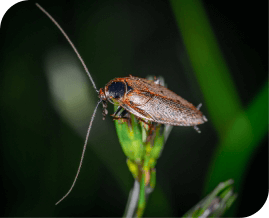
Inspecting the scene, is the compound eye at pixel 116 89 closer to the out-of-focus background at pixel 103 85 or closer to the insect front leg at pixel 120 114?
the insect front leg at pixel 120 114

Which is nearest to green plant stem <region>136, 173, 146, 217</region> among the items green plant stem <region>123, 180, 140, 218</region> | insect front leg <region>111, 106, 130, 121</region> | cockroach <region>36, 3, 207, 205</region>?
green plant stem <region>123, 180, 140, 218</region>

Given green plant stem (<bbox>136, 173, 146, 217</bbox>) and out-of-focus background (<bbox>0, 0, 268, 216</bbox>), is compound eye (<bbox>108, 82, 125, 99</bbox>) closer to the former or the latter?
out-of-focus background (<bbox>0, 0, 268, 216</bbox>)

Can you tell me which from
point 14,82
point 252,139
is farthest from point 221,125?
point 14,82

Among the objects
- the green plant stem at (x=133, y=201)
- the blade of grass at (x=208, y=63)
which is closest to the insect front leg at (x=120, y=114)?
the green plant stem at (x=133, y=201)

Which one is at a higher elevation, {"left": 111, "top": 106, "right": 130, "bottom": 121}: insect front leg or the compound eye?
the compound eye

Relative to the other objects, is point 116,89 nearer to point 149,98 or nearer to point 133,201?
point 149,98

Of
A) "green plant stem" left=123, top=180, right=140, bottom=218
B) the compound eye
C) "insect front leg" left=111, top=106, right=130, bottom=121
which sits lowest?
"green plant stem" left=123, top=180, right=140, bottom=218
